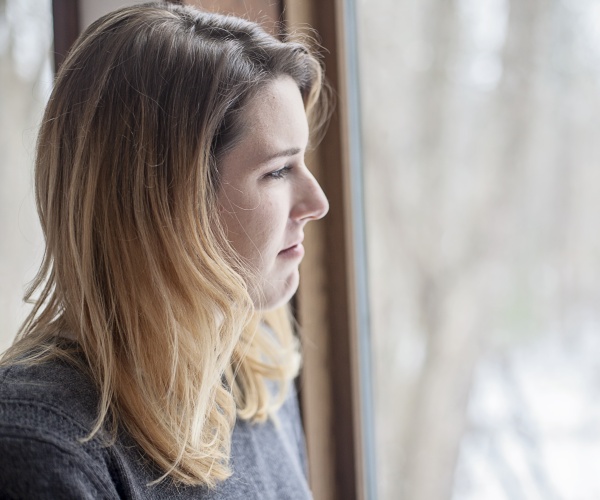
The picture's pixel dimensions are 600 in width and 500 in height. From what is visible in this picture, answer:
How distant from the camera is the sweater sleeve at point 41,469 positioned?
644mm

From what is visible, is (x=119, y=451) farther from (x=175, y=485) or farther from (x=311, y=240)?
(x=311, y=240)

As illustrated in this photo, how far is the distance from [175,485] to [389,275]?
21.2 inches

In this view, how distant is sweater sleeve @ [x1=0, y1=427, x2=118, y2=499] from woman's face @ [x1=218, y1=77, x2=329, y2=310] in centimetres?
30

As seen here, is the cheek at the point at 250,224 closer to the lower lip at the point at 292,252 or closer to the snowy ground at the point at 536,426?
the lower lip at the point at 292,252

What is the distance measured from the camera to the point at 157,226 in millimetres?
781

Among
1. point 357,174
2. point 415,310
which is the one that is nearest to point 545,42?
point 357,174

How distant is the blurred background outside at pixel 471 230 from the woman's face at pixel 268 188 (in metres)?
0.31

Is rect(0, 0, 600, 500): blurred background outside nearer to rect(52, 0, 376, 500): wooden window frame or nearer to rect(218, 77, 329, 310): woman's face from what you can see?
rect(52, 0, 376, 500): wooden window frame

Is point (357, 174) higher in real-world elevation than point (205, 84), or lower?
lower

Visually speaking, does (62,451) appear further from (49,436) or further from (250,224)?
(250,224)

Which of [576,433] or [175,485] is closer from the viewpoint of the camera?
[175,485]

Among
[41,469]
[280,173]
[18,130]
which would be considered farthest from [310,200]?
[18,130]

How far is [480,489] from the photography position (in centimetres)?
109

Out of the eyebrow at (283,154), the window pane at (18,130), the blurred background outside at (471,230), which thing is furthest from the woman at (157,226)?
the window pane at (18,130)
